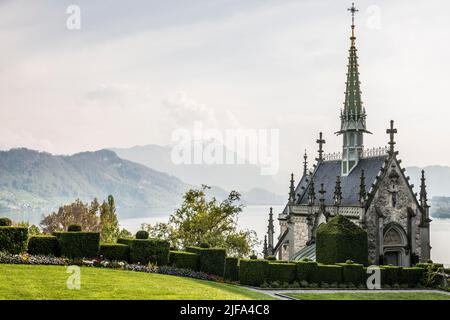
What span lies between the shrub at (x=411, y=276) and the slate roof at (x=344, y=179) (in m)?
12.6

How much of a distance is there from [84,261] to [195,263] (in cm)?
767

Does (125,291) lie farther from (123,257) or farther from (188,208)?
(188,208)

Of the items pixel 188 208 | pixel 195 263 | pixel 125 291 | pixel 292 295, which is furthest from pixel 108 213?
pixel 125 291

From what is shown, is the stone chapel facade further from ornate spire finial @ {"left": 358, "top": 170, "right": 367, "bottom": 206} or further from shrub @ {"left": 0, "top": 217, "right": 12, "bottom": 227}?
shrub @ {"left": 0, "top": 217, "right": 12, "bottom": 227}

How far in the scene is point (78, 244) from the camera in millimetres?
34344

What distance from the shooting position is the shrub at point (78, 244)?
112 feet

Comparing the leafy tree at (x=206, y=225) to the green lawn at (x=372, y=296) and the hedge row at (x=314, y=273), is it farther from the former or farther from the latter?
the green lawn at (x=372, y=296)

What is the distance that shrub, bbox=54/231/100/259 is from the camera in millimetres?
34062

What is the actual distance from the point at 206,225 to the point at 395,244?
18047 millimetres
